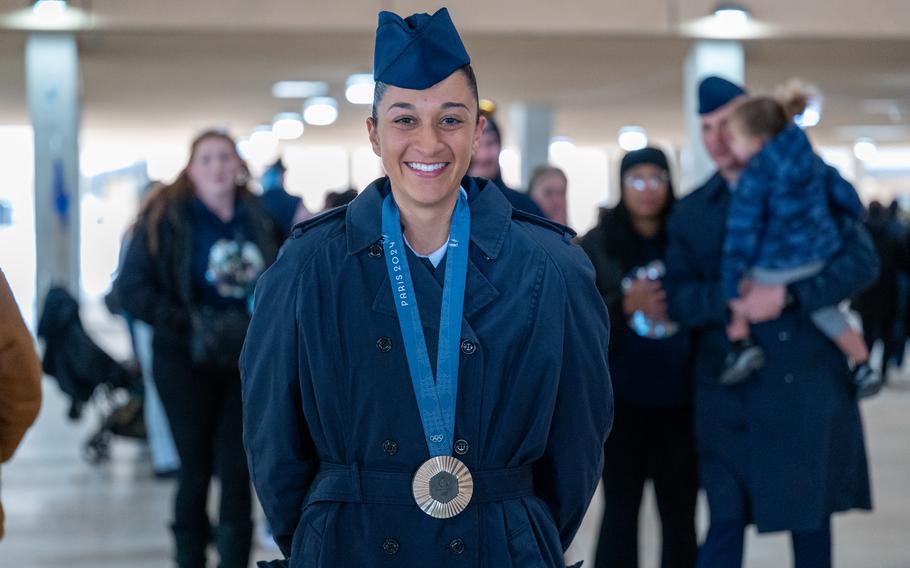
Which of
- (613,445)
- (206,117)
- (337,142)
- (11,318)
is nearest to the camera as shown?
(11,318)

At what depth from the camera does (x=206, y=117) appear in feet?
67.7

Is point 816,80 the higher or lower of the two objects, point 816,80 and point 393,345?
the higher

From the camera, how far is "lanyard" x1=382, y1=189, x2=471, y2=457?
2176mm

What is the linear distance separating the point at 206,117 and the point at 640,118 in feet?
23.8

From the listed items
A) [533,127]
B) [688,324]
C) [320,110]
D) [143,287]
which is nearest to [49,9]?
[143,287]

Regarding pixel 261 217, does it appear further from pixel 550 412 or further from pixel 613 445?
Result: pixel 550 412

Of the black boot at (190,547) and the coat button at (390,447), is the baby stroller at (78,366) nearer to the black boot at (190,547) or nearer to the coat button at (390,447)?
the black boot at (190,547)

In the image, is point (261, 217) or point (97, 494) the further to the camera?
point (97, 494)

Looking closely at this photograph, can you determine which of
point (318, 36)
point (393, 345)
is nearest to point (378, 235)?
point (393, 345)

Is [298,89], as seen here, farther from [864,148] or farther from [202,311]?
Result: [864,148]

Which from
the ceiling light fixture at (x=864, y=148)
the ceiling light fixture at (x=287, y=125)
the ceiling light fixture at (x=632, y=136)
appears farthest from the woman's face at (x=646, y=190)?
the ceiling light fixture at (x=864, y=148)

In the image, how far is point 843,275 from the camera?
409cm

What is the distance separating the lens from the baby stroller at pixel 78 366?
820 centimetres

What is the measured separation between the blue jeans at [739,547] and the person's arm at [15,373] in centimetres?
213
